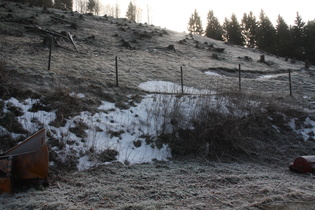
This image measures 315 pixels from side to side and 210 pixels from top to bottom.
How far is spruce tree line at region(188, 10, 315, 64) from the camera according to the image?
38750mm

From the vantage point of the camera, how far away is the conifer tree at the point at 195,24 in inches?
2329

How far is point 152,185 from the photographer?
4.30 m

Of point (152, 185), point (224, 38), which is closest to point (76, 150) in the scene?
point (152, 185)

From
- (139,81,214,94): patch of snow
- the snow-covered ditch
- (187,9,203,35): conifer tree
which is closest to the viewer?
the snow-covered ditch

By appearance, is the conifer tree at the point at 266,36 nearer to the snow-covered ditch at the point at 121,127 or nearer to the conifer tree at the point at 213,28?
the conifer tree at the point at 213,28

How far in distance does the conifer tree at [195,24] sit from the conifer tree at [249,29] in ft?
37.8

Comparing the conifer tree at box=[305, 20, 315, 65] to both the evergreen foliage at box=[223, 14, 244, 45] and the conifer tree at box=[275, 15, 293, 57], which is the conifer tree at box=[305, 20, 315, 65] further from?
the evergreen foliage at box=[223, 14, 244, 45]

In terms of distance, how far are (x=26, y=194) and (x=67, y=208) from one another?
105 cm

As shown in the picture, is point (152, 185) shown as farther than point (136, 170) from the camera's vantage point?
No

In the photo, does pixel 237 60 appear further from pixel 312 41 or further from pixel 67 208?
pixel 67 208

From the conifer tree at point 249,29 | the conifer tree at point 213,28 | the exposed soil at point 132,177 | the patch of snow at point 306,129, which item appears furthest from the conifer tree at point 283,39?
the patch of snow at point 306,129

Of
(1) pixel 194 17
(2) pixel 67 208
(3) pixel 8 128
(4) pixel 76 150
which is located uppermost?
(1) pixel 194 17

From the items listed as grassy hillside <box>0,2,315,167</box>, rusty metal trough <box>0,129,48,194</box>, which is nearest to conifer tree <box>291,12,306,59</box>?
grassy hillside <box>0,2,315,167</box>

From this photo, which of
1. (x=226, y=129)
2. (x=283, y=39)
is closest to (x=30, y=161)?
(x=226, y=129)
